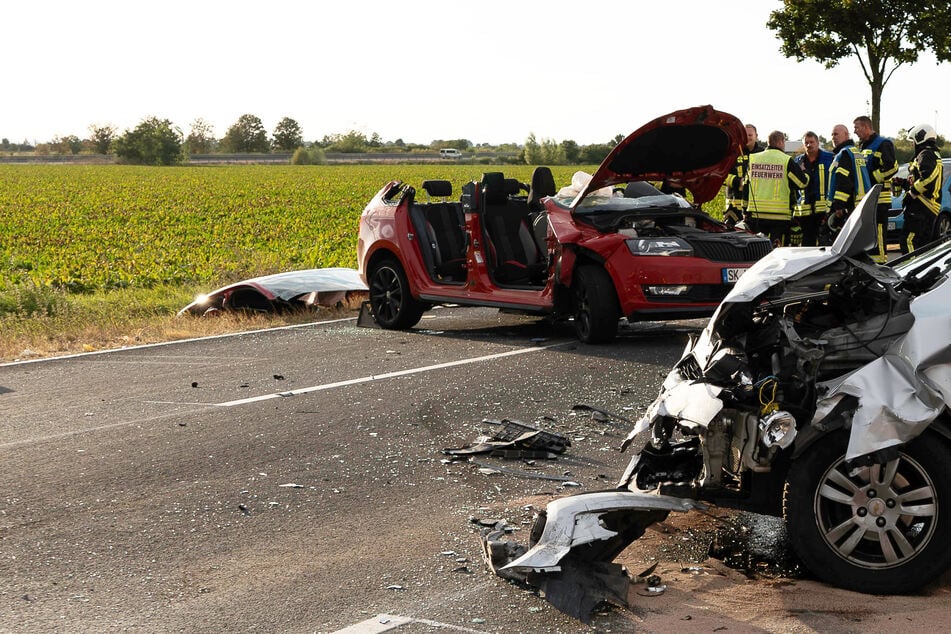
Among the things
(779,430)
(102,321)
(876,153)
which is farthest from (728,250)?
(102,321)

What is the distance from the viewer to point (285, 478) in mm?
6516

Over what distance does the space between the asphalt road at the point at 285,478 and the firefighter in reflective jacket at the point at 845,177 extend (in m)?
3.56

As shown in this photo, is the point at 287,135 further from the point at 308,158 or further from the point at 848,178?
the point at 848,178

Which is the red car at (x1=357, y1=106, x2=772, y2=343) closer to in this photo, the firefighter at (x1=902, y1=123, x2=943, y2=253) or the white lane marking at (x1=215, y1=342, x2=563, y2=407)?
the white lane marking at (x1=215, y1=342, x2=563, y2=407)

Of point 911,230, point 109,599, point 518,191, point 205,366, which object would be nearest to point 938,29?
point 911,230

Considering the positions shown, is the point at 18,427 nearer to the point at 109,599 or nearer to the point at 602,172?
the point at 109,599

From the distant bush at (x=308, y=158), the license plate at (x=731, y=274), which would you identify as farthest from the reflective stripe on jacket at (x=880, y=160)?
the distant bush at (x=308, y=158)

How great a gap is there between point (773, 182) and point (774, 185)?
4 centimetres

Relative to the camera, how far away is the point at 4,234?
97.4ft

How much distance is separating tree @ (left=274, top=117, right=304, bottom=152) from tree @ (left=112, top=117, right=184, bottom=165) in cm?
2481

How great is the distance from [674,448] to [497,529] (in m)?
0.88

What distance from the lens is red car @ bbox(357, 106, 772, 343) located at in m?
10.3

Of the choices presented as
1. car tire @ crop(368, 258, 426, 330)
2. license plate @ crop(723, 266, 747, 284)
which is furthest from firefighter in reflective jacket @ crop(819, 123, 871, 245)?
car tire @ crop(368, 258, 426, 330)

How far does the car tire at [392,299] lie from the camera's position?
40.6 feet
